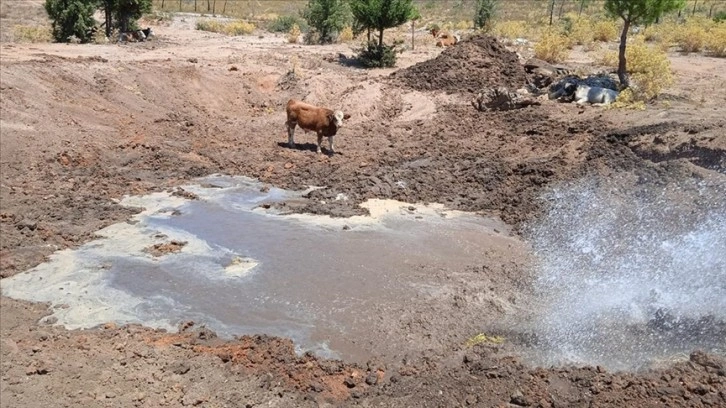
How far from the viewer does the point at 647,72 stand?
1720cm

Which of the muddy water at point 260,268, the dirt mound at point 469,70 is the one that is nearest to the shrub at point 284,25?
the dirt mound at point 469,70

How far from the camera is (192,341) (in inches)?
299

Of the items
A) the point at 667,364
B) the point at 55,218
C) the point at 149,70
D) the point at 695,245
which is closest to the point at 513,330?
the point at 667,364

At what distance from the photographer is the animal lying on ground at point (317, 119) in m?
15.0

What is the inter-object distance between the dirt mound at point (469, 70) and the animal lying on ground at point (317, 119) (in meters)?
5.53

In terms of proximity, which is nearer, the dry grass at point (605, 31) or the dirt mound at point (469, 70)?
the dirt mound at point (469, 70)

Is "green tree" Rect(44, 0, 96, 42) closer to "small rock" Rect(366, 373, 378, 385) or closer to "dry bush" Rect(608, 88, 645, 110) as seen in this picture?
"dry bush" Rect(608, 88, 645, 110)

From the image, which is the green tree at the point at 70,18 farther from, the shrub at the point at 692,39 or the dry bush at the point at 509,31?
the shrub at the point at 692,39

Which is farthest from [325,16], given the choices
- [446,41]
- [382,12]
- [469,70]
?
[469,70]

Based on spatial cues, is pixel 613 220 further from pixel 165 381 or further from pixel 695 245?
pixel 165 381

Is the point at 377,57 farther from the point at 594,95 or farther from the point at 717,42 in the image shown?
the point at 717,42

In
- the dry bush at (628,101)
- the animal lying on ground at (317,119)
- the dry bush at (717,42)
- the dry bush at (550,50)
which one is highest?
the dry bush at (717,42)

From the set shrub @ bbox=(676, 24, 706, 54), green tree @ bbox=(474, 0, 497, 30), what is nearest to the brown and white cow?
green tree @ bbox=(474, 0, 497, 30)

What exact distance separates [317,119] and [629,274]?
8.52 meters
